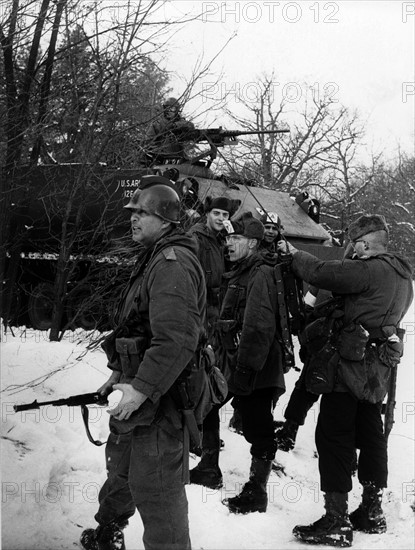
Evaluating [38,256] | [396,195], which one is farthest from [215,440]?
[396,195]

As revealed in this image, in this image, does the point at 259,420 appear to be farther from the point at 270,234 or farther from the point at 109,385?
the point at 270,234

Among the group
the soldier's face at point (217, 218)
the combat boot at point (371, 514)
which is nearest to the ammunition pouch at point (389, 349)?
the combat boot at point (371, 514)

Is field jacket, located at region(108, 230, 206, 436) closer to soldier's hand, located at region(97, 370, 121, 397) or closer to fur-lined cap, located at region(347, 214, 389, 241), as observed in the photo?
soldier's hand, located at region(97, 370, 121, 397)

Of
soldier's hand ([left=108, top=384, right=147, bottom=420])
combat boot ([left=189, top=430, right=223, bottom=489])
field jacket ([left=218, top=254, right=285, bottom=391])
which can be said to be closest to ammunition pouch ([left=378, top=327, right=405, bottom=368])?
field jacket ([left=218, top=254, right=285, bottom=391])

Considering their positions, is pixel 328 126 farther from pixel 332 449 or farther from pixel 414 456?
pixel 332 449

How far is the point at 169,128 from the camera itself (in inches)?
312

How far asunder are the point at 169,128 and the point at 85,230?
1912 mm

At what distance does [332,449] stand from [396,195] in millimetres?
35923

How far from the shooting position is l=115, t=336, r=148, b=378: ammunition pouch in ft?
11.1

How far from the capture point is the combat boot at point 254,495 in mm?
4969

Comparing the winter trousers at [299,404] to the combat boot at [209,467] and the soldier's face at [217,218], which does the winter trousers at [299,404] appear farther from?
the soldier's face at [217,218]

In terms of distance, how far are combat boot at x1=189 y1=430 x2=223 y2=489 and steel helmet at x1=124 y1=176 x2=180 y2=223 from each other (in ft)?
7.25

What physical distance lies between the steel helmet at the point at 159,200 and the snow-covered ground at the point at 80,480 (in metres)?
1.83

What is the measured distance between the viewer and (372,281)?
16.1 feet
